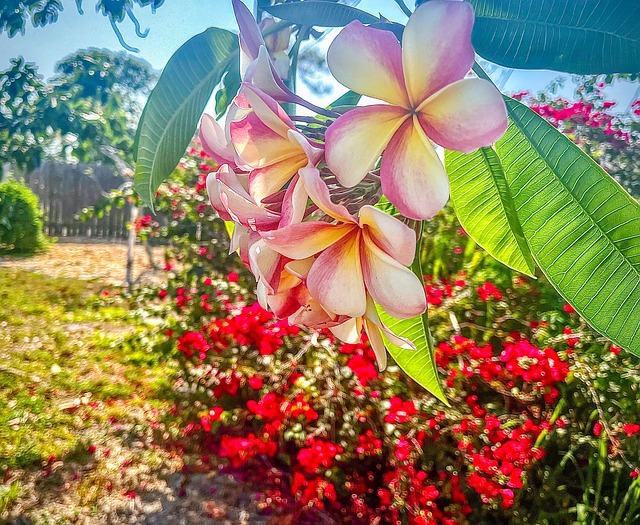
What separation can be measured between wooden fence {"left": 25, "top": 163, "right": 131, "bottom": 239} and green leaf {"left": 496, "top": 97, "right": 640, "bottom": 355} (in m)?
1.89

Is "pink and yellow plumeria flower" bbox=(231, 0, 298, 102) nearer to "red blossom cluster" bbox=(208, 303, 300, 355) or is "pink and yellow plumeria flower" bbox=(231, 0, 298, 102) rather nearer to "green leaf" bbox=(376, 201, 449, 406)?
"green leaf" bbox=(376, 201, 449, 406)

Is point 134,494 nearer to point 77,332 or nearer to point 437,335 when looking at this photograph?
point 77,332

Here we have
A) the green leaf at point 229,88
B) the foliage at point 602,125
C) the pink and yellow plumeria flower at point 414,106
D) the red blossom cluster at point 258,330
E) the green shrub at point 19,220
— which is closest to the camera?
the pink and yellow plumeria flower at point 414,106

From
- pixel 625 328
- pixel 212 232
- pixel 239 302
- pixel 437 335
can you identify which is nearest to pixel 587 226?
pixel 625 328

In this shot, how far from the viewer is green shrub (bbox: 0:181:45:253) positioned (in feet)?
5.19

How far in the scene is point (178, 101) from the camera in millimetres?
217

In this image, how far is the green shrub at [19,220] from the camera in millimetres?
1583

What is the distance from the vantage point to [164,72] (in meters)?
0.21

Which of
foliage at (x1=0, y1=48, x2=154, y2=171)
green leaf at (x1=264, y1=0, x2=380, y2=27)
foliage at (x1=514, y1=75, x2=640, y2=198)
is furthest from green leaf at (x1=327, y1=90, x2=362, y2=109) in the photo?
foliage at (x1=0, y1=48, x2=154, y2=171)

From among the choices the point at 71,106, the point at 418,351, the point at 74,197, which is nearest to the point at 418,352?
the point at 418,351

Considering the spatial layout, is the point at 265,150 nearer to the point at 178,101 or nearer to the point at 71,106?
the point at 178,101

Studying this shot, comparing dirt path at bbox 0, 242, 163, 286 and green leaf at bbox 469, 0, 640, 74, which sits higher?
green leaf at bbox 469, 0, 640, 74

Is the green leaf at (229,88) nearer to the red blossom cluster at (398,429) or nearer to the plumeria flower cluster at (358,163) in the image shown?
the plumeria flower cluster at (358,163)

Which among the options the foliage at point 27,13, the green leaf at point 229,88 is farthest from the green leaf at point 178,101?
the foliage at point 27,13
